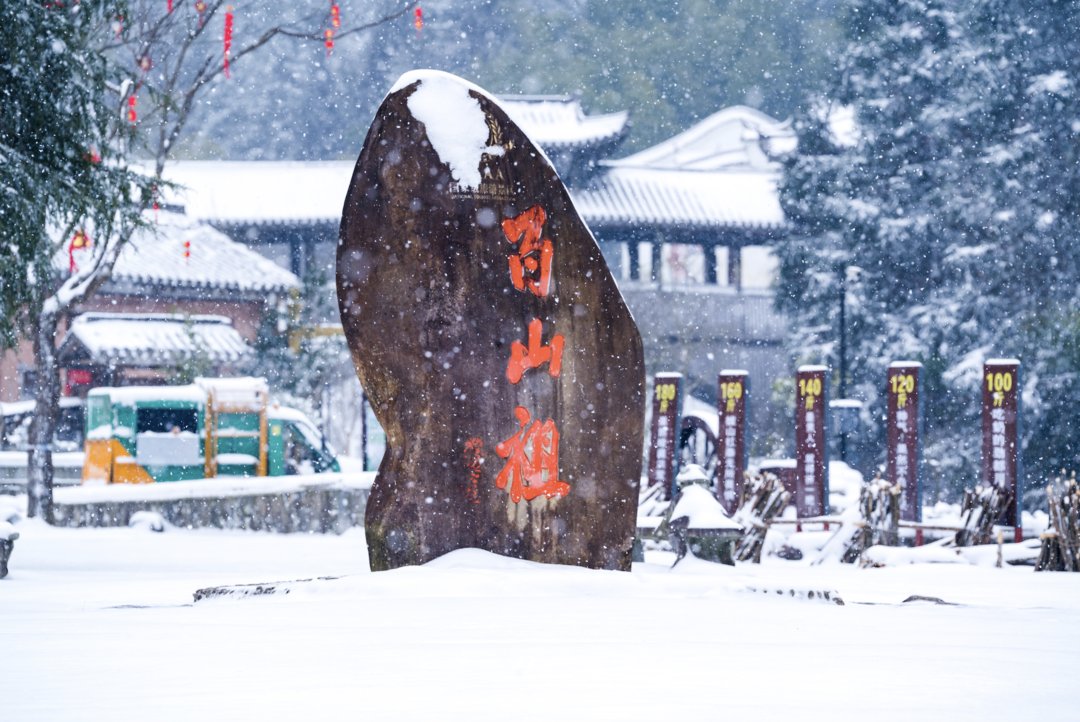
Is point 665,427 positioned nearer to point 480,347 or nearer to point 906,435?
point 906,435

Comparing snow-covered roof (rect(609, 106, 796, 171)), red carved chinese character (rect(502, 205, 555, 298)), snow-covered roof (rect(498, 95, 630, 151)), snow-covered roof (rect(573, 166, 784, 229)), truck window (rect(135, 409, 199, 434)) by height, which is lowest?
truck window (rect(135, 409, 199, 434))

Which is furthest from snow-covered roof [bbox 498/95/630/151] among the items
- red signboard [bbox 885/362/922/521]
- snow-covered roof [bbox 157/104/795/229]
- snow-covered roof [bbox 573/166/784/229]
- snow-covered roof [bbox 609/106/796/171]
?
red signboard [bbox 885/362/922/521]

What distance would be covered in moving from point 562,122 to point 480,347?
72.5ft

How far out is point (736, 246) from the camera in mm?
29141

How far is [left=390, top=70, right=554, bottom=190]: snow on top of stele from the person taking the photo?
7012 millimetres

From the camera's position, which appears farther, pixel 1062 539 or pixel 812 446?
pixel 812 446

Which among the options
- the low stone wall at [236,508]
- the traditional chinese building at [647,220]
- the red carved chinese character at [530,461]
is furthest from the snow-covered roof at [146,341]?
the red carved chinese character at [530,461]

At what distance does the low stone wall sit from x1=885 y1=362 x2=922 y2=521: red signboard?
573 cm

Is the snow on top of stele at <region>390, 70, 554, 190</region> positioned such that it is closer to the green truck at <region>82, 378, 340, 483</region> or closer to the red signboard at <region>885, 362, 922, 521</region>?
the red signboard at <region>885, 362, 922, 521</region>

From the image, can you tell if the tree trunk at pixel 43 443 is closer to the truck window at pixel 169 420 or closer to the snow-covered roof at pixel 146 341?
the truck window at pixel 169 420

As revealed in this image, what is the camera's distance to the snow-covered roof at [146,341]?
22391 mm

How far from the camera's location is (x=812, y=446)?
14.1m

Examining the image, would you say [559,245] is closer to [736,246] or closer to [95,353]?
[95,353]

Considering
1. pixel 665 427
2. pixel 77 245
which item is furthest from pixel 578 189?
pixel 77 245
